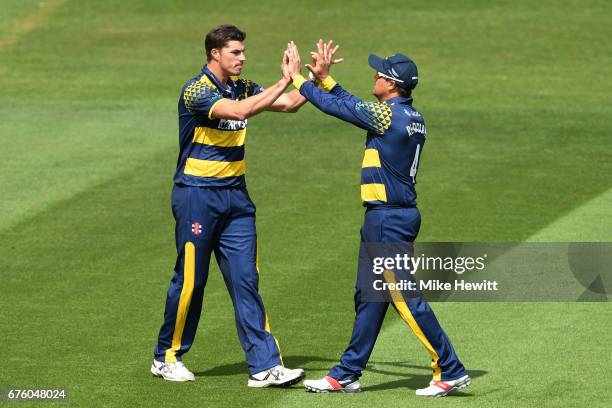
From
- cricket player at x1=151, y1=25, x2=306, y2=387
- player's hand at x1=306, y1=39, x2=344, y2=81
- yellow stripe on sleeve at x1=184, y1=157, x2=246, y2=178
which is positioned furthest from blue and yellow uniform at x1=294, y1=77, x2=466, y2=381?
yellow stripe on sleeve at x1=184, y1=157, x2=246, y2=178

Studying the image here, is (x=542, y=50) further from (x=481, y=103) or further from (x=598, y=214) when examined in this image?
(x=598, y=214)

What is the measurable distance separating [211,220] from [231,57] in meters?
1.21

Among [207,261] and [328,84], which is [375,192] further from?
[207,261]

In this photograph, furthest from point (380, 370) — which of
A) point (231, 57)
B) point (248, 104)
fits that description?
point (231, 57)

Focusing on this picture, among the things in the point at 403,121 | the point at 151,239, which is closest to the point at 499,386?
the point at 403,121

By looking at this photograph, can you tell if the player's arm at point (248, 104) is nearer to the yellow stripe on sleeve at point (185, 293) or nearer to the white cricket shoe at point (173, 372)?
the yellow stripe on sleeve at point (185, 293)

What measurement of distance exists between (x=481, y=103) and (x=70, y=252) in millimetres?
8509

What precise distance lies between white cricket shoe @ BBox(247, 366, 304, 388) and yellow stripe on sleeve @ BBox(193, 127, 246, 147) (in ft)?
5.51

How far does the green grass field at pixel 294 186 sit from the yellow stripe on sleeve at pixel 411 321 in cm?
27

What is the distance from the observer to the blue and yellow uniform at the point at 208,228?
10.4 meters

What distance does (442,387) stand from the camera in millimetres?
9875

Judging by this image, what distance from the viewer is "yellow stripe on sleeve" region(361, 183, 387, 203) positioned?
998 centimetres

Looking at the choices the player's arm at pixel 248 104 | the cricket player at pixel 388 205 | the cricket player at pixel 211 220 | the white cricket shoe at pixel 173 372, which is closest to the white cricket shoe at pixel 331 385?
the cricket player at pixel 388 205

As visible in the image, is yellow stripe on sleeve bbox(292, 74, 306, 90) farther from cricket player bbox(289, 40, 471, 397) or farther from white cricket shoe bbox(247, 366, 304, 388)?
white cricket shoe bbox(247, 366, 304, 388)
